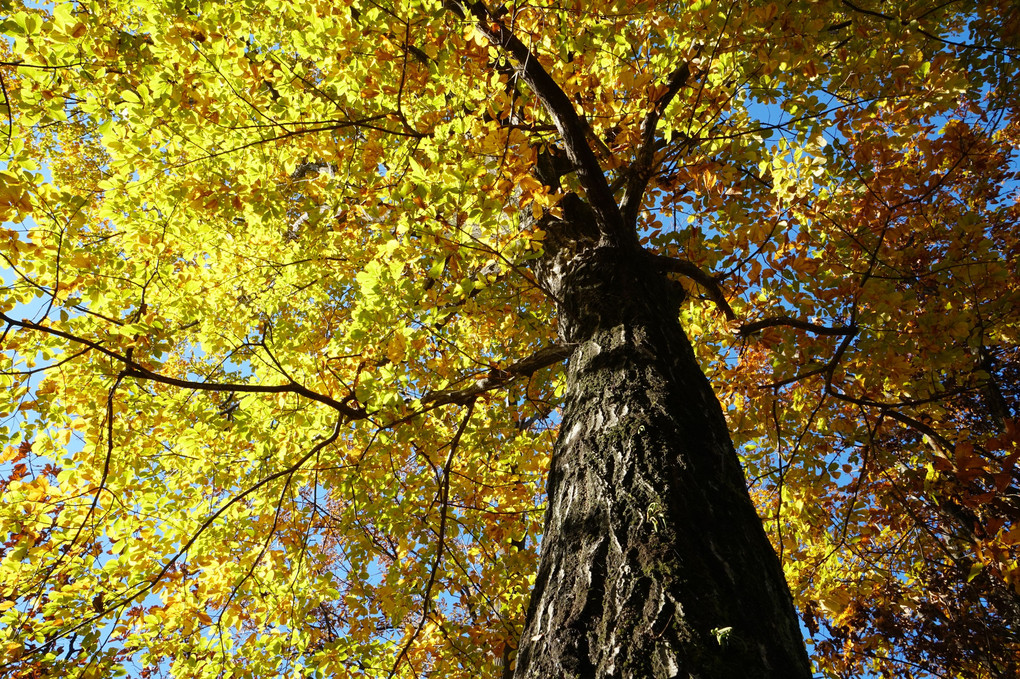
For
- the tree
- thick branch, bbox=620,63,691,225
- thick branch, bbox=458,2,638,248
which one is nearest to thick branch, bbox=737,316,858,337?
the tree

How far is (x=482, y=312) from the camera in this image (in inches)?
157

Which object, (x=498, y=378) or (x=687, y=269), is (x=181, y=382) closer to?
(x=498, y=378)

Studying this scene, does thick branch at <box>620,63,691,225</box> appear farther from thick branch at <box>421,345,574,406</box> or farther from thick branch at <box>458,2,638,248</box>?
thick branch at <box>421,345,574,406</box>

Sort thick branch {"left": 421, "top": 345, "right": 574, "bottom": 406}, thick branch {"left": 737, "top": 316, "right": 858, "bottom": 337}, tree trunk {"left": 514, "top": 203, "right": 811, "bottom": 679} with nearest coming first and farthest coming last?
tree trunk {"left": 514, "top": 203, "right": 811, "bottom": 679} < thick branch {"left": 737, "top": 316, "right": 858, "bottom": 337} < thick branch {"left": 421, "top": 345, "right": 574, "bottom": 406}

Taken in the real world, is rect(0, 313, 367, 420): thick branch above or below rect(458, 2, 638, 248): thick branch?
below

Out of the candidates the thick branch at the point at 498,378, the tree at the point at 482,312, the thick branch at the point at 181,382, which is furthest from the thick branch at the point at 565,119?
the thick branch at the point at 181,382

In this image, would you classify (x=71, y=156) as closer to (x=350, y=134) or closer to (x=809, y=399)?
(x=350, y=134)

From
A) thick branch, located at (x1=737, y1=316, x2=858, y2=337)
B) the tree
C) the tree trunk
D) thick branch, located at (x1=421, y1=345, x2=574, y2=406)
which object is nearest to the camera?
the tree trunk

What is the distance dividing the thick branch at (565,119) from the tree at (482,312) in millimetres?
17

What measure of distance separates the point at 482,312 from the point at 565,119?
5.42 ft

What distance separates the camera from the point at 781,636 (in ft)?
4.39

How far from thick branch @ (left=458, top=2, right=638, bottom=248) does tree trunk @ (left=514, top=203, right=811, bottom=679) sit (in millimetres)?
791

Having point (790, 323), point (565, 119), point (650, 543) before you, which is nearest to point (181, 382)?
point (650, 543)

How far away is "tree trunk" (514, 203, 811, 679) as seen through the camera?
1.23 m
